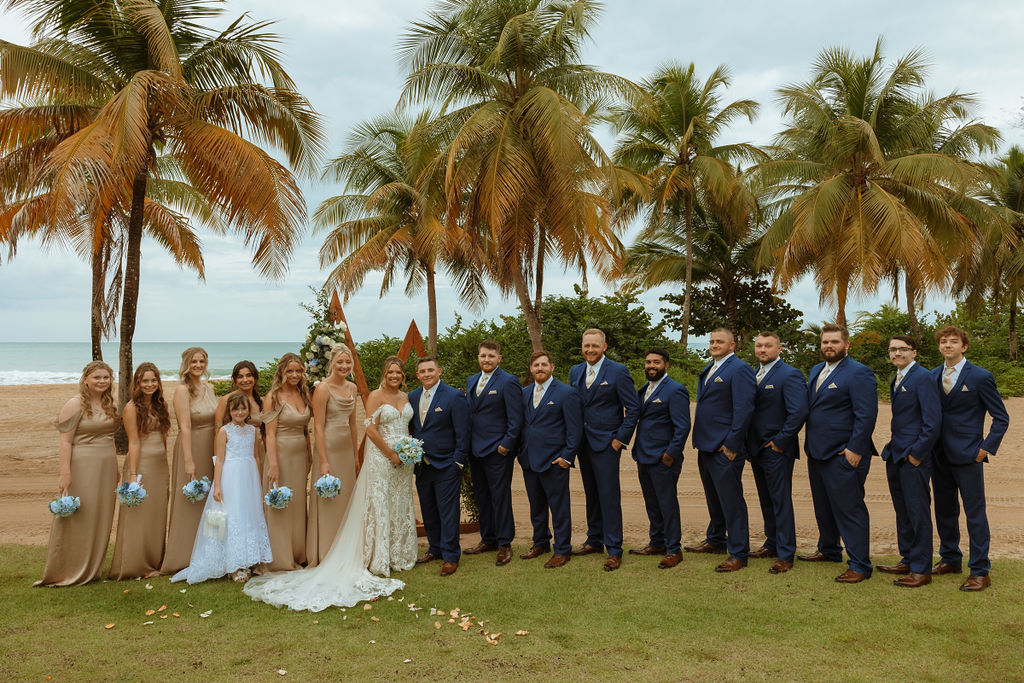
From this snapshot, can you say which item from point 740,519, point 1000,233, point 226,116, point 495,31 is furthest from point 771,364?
point 1000,233

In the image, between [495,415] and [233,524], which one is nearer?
[233,524]

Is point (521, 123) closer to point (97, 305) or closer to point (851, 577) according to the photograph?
point (97, 305)

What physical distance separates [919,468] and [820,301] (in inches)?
656

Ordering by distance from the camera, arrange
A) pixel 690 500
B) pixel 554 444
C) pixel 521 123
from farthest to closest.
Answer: pixel 521 123
pixel 690 500
pixel 554 444

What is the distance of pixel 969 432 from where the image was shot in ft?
18.7

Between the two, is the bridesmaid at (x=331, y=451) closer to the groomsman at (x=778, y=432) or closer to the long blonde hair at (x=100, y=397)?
the long blonde hair at (x=100, y=397)

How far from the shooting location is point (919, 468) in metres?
5.74

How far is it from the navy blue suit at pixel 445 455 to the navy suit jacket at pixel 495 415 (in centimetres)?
11

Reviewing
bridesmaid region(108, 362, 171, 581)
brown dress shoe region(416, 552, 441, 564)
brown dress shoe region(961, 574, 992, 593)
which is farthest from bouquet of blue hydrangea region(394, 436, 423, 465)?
brown dress shoe region(961, 574, 992, 593)

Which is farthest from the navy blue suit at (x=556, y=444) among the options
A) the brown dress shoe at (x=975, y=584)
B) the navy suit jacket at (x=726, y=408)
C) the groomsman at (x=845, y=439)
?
the brown dress shoe at (x=975, y=584)

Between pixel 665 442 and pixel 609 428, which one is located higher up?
pixel 609 428

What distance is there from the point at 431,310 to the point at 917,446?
19212 millimetres

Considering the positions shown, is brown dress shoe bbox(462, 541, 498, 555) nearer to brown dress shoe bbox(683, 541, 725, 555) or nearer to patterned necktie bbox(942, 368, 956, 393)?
brown dress shoe bbox(683, 541, 725, 555)

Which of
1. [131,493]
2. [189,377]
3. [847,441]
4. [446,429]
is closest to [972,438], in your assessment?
[847,441]
